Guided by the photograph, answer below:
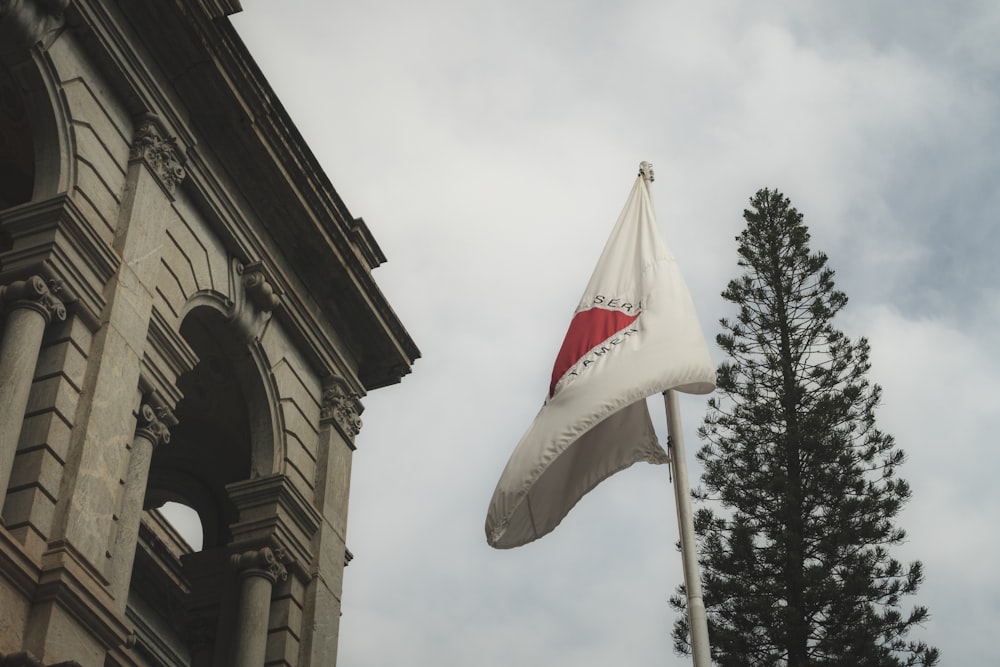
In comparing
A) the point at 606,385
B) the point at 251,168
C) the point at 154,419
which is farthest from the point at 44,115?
the point at 606,385

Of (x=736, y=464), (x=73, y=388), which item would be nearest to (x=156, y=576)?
(x=73, y=388)

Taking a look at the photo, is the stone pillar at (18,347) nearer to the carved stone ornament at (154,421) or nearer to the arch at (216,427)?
the carved stone ornament at (154,421)

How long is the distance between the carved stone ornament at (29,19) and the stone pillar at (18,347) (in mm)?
2439

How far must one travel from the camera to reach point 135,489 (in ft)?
42.8

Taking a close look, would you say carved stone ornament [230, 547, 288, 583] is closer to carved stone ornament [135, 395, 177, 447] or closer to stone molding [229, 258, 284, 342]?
carved stone ornament [135, 395, 177, 447]

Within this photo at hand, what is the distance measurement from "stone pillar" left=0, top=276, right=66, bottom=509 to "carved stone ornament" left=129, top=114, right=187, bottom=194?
7.92 feet

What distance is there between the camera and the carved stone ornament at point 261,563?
1541cm

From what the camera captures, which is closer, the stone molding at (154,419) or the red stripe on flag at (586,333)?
the red stripe on flag at (586,333)

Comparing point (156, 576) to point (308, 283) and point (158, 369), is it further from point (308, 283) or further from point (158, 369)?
point (158, 369)

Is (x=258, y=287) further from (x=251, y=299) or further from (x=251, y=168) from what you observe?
(x=251, y=168)

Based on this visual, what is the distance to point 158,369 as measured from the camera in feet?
45.2

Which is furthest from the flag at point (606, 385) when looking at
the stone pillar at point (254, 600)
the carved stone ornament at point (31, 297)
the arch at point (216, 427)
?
the arch at point (216, 427)

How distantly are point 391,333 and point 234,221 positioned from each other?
3.28 m

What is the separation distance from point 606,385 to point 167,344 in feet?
17.0
